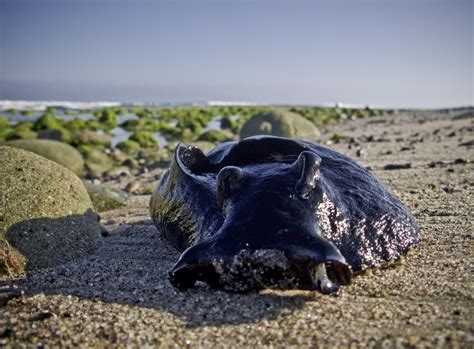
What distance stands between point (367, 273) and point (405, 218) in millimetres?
721

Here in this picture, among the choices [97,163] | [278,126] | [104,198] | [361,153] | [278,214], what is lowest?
[97,163]

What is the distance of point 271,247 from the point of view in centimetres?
228

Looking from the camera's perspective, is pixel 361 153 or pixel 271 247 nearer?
pixel 271 247

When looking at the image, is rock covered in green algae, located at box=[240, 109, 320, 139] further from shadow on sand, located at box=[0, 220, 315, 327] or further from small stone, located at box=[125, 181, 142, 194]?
shadow on sand, located at box=[0, 220, 315, 327]

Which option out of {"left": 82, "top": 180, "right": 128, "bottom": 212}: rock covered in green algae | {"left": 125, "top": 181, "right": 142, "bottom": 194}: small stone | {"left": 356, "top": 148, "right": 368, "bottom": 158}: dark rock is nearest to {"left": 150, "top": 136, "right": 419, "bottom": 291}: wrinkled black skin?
{"left": 82, "top": 180, "right": 128, "bottom": 212}: rock covered in green algae

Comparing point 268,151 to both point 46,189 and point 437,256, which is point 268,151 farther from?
point 46,189

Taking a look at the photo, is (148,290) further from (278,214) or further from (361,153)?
(361,153)

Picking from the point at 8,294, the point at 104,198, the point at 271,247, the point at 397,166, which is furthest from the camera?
the point at 397,166

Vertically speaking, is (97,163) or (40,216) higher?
(40,216)

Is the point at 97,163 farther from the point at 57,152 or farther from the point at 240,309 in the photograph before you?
the point at 240,309

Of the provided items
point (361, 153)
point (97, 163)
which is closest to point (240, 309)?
point (361, 153)

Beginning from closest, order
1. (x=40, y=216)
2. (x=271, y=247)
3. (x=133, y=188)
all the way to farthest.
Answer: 1. (x=271, y=247)
2. (x=40, y=216)
3. (x=133, y=188)

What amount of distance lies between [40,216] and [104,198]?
255cm

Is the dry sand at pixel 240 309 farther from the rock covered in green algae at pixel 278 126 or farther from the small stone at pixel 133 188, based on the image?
the rock covered in green algae at pixel 278 126
